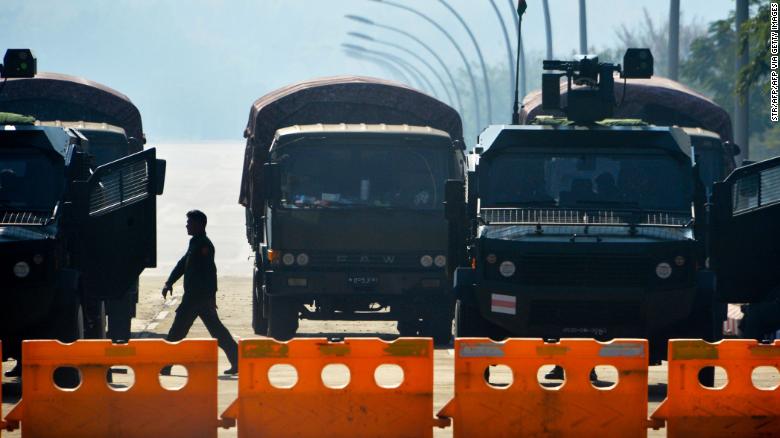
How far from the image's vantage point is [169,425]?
1204 cm

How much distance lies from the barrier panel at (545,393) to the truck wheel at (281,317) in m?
8.87

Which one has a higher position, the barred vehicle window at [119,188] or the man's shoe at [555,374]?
the barred vehicle window at [119,188]

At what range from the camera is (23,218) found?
1559cm

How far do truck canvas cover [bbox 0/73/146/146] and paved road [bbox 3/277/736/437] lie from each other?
2749 mm

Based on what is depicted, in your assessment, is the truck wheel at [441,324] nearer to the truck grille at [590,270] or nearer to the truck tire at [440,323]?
the truck tire at [440,323]

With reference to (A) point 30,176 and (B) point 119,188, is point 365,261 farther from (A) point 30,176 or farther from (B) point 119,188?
(A) point 30,176

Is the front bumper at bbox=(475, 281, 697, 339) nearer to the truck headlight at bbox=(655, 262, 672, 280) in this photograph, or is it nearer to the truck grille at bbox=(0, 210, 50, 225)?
the truck headlight at bbox=(655, 262, 672, 280)

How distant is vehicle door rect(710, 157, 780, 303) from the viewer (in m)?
16.1

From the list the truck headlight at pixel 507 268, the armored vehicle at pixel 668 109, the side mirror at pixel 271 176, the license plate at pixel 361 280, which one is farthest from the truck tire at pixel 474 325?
the armored vehicle at pixel 668 109

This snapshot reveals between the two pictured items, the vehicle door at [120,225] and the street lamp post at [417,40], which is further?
the street lamp post at [417,40]

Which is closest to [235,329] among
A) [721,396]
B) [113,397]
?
[113,397]

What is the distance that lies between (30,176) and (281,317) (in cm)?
560

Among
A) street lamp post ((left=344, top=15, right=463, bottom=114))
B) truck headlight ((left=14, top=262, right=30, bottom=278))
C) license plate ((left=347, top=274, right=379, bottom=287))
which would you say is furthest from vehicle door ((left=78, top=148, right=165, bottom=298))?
street lamp post ((left=344, top=15, right=463, bottom=114))

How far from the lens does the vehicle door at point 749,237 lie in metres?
16.1
